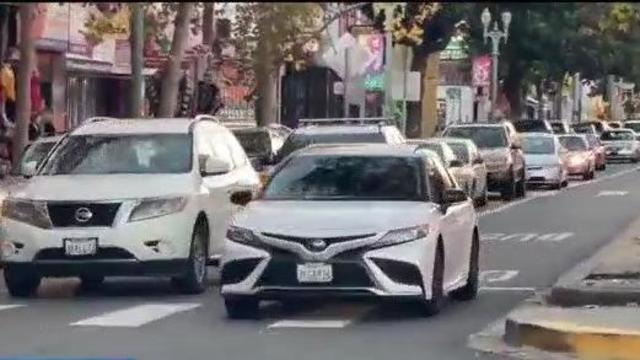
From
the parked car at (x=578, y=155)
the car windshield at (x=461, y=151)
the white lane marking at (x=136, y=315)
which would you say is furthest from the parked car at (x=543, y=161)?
the white lane marking at (x=136, y=315)

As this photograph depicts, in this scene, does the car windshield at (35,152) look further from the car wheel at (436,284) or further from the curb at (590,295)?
the curb at (590,295)

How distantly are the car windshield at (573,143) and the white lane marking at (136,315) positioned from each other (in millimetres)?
37285

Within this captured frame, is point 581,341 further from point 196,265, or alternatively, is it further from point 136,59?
point 136,59

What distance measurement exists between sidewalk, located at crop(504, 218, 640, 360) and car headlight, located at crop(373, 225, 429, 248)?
1057mm

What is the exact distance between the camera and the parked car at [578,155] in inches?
2095

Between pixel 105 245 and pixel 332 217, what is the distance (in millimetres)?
2961

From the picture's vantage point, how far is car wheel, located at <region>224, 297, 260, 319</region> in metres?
15.7

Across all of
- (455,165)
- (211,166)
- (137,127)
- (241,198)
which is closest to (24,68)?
(137,127)

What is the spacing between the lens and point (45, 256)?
1725 centimetres

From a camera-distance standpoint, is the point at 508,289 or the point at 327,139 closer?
the point at 508,289

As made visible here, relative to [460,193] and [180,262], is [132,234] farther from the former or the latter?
[460,193]

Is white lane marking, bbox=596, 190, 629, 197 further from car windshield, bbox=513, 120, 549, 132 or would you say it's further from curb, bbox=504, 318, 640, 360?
curb, bbox=504, 318, 640, 360

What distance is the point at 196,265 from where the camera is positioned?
17969 mm

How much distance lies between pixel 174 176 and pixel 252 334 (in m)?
3.75
